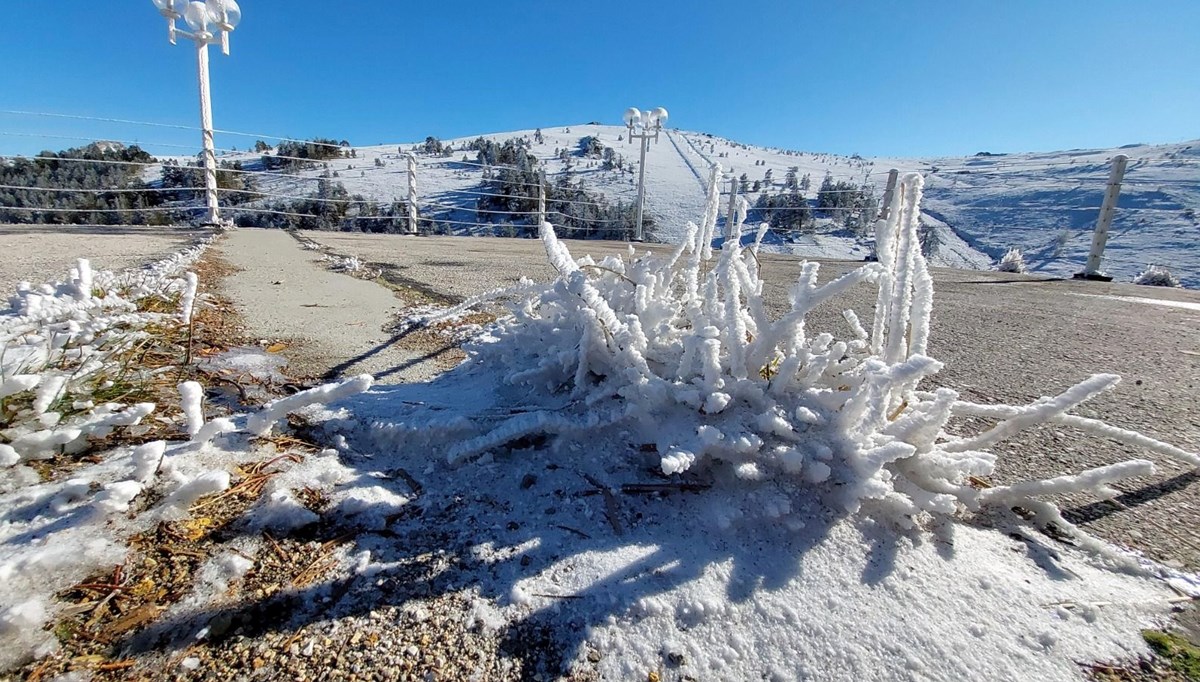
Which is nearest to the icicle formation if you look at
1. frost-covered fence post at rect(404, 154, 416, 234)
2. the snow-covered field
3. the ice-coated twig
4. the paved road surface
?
the snow-covered field

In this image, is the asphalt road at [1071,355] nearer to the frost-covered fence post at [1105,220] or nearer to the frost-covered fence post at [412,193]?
the frost-covered fence post at [1105,220]

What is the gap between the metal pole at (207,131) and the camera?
5531 millimetres

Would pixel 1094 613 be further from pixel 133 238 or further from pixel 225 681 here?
pixel 133 238

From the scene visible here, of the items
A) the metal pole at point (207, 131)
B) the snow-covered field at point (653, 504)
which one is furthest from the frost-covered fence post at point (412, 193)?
the snow-covered field at point (653, 504)

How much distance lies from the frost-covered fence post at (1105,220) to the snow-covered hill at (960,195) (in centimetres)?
565

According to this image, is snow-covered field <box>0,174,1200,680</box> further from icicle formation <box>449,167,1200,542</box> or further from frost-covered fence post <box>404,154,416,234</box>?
frost-covered fence post <box>404,154,416,234</box>

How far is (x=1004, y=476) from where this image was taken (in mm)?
995

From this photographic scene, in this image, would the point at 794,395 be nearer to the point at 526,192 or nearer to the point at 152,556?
the point at 152,556

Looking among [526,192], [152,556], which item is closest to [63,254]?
[152,556]

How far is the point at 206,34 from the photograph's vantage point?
5531 millimetres

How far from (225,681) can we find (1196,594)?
1.23 m

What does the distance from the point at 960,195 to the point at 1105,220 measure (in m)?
23.1

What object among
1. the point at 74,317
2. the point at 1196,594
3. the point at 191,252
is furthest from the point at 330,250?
the point at 1196,594

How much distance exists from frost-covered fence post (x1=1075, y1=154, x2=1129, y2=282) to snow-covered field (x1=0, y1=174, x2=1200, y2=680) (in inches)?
198
